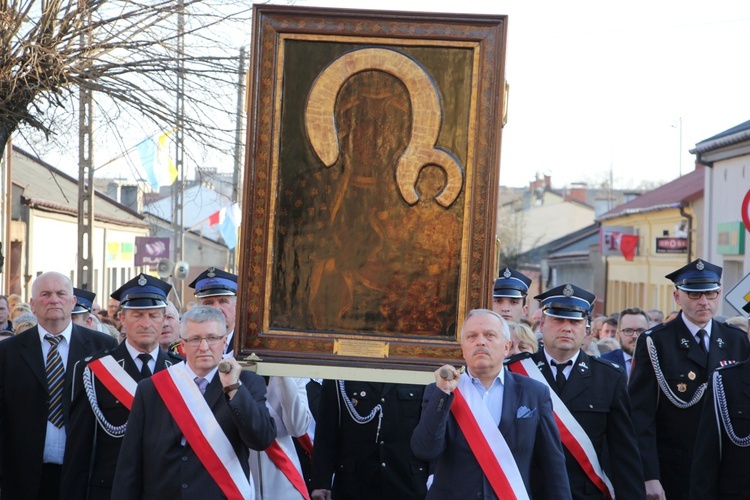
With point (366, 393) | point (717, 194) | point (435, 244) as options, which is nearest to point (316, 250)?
point (435, 244)

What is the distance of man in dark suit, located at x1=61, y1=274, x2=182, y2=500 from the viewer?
6.82m

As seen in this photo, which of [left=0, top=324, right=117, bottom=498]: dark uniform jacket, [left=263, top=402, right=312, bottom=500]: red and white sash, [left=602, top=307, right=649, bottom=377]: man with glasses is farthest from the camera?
[left=602, top=307, right=649, bottom=377]: man with glasses

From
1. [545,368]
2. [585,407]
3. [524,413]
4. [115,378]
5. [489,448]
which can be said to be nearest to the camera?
[489,448]

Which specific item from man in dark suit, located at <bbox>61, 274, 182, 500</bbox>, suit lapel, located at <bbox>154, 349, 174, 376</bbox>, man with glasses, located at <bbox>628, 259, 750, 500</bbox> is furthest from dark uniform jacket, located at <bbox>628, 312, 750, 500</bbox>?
man in dark suit, located at <bbox>61, 274, 182, 500</bbox>

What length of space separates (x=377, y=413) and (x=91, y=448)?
5.85ft

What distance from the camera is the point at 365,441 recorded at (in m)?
7.64

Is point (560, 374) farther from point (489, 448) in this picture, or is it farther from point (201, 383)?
point (201, 383)

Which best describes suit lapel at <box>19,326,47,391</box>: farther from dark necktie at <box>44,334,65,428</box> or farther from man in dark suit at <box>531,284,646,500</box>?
man in dark suit at <box>531,284,646,500</box>

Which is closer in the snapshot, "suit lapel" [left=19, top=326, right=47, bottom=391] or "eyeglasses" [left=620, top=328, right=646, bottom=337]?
"suit lapel" [left=19, top=326, right=47, bottom=391]

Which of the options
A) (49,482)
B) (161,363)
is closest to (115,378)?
(161,363)

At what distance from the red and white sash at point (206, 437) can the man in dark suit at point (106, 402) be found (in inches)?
46.6

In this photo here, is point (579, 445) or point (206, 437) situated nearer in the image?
point (206, 437)

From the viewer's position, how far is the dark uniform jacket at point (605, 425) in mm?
6781

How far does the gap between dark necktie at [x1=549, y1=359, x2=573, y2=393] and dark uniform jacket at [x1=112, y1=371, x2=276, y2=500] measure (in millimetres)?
1915
